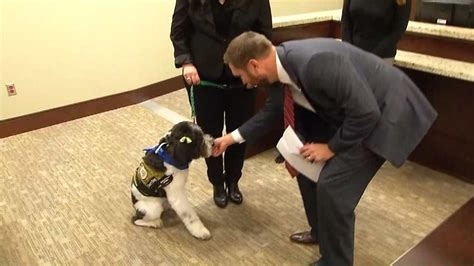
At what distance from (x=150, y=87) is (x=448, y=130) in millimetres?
2574

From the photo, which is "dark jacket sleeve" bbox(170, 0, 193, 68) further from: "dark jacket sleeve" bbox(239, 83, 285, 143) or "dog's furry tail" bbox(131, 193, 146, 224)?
"dog's furry tail" bbox(131, 193, 146, 224)

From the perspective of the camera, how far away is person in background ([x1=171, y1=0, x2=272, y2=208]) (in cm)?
188

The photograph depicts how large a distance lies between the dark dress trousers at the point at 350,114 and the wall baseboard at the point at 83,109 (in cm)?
260

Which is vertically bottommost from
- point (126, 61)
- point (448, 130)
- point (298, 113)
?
point (448, 130)

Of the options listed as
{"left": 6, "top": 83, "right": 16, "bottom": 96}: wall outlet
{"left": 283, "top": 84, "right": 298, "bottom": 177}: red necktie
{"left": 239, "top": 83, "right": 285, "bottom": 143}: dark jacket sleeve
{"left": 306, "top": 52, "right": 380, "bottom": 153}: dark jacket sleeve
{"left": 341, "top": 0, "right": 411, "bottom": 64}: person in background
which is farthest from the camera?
{"left": 6, "top": 83, "right": 16, "bottom": 96}: wall outlet

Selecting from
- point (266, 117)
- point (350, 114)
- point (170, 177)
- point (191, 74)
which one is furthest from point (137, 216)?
point (350, 114)

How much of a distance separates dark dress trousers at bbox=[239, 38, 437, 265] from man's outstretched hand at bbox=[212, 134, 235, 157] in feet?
1.17

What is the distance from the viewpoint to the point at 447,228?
1.64 m

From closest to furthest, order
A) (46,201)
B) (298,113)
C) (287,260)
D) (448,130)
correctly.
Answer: (298,113)
(287,260)
(46,201)
(448,130)

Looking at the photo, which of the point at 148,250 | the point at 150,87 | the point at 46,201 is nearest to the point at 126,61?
the point at 150,87

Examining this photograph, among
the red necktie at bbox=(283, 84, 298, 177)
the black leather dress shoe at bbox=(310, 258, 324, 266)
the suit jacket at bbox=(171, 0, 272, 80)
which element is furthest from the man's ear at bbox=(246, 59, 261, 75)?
the black leather dress shoe at bbox=(310, 258, 324, 266)

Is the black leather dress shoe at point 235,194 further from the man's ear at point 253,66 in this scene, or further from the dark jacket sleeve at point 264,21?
the man's ear at point 253,66

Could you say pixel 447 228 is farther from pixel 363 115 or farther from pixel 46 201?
pixel 46 201

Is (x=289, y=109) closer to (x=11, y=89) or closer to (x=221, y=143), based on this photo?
(x=221, y=143)
